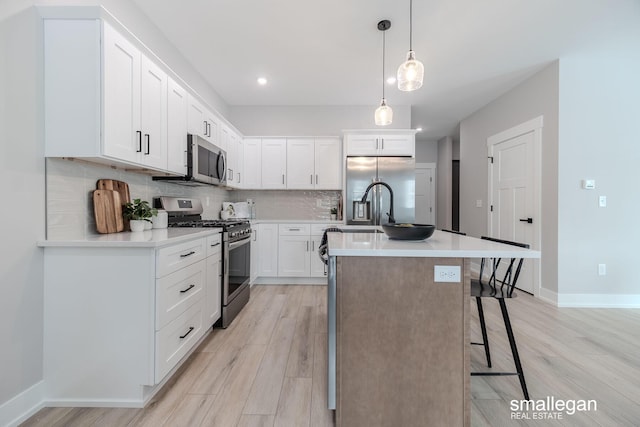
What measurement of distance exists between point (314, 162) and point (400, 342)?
10.5 ft

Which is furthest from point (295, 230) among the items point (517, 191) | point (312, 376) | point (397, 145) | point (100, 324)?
point (517, 191)

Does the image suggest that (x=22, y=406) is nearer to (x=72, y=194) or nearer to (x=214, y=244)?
(x=72, y=194)

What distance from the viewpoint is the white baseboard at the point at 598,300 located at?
3047mm

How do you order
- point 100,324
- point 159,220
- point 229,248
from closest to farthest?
point 100,324, point 159,220, point 229,248

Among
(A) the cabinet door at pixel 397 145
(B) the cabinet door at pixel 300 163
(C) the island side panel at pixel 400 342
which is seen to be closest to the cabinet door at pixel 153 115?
(C) the island side panel at pixel 400 342

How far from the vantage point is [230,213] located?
13.0 feet

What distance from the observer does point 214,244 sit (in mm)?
2340

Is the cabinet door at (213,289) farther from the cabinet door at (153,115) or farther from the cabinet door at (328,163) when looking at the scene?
the cabinet door at (328,163)

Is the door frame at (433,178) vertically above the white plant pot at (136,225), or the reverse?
the door frame at (433,178)

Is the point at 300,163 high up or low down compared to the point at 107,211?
up

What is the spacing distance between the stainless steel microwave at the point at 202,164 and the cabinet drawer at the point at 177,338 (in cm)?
120

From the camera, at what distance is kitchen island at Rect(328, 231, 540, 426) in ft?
4.15

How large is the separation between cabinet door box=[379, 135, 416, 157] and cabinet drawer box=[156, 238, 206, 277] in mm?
2841

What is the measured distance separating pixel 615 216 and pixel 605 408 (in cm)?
254
